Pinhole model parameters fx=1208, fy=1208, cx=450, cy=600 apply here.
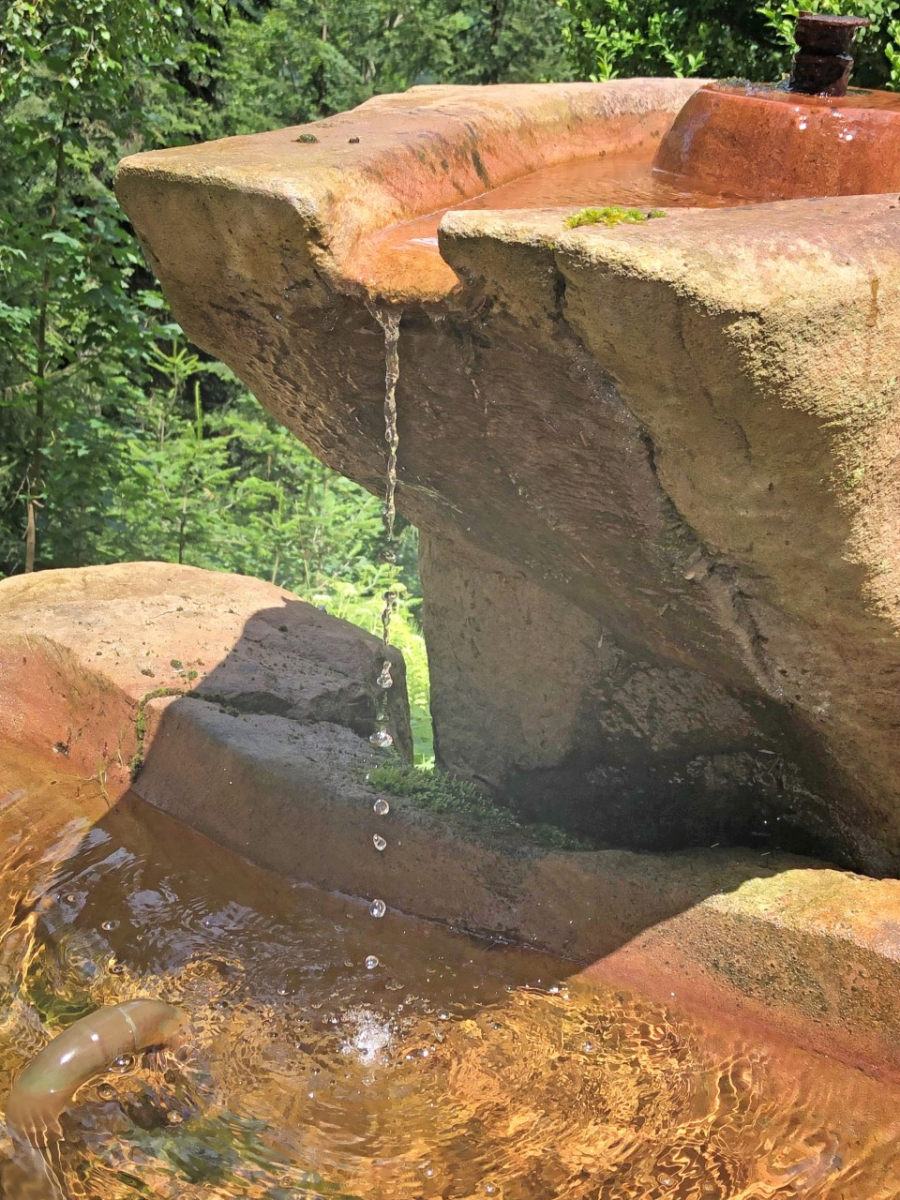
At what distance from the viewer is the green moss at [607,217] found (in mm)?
2105

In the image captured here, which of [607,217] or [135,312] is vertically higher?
[607,217]

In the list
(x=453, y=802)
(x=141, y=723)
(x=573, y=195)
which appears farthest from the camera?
(x=141, y=723)

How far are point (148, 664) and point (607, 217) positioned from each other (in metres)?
2.32

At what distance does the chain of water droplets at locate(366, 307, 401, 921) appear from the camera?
2.52 meters

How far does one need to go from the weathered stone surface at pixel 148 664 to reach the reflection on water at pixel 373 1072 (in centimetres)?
55

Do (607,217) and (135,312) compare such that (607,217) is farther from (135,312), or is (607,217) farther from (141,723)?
(135,312)

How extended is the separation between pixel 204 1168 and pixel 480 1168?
54 cm

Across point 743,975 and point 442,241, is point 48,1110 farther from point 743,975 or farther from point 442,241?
point 442,241

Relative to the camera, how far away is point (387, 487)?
10.5 feet

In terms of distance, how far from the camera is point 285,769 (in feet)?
11.3

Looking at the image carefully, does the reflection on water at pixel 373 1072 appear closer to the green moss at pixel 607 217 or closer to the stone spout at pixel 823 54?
the green moss at pixel 607 217

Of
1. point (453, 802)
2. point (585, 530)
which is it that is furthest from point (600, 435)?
point (453, 802)

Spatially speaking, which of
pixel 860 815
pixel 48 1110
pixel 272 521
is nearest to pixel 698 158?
pixel 860 815

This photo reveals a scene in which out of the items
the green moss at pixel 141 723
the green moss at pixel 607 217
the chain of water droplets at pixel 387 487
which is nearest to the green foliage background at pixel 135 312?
the chain of water droplets at pixel 387 487
